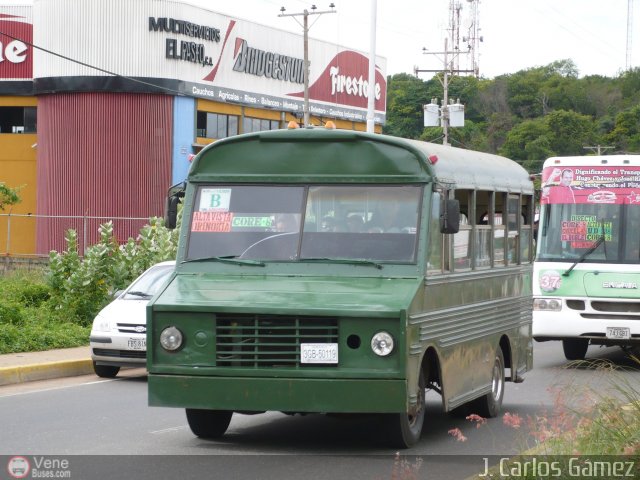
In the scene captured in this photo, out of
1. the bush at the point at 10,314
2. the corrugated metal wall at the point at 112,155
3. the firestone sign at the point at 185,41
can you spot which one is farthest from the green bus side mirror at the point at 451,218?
the firestone sign at the point at 185,41

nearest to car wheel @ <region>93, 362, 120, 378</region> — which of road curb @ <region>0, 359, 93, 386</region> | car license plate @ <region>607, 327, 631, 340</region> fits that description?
road curb @ <region>0, 359, 93, 386</region>

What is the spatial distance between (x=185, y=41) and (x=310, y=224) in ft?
115

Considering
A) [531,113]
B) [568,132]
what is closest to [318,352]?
[568,132]

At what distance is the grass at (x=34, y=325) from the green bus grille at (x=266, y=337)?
892 centimetres

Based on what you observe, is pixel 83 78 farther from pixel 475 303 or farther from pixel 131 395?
pixel 475 303

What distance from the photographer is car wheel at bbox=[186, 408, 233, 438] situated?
35.0ft

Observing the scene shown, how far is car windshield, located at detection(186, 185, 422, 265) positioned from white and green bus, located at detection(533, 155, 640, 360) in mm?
8537

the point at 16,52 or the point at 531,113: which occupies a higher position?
the point at 531,113

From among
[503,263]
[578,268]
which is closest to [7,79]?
[578,268]

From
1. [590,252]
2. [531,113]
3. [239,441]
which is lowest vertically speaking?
[239,441]

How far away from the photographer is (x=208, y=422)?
1084 cm

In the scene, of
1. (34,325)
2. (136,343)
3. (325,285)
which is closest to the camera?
(325,285)

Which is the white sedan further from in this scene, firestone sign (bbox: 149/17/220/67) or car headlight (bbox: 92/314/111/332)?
firestone sign (bbox: 149/17/220/67)

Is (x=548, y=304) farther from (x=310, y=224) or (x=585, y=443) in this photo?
(x=585, y=443)
